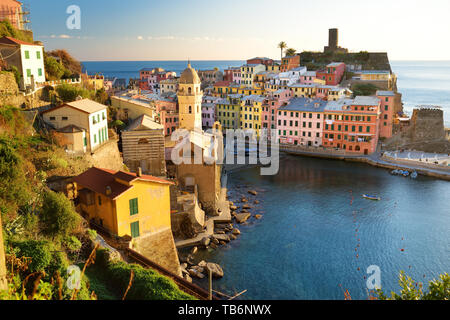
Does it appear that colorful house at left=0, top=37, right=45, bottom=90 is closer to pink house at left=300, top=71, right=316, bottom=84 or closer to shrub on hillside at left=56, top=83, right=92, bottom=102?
shrub on hillside at left=56, top=83, right=92, bottom=102

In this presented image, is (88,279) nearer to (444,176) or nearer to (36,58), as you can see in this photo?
(36,58)

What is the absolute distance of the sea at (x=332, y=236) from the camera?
57.8 ft

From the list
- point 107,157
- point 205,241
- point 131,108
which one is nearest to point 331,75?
point 131,108

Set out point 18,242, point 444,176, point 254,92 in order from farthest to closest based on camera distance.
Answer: point 254,92 < point 444,176 < point 18,242

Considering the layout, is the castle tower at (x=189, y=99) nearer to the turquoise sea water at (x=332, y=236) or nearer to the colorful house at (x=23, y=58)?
the turquoise sea water at (x=332, y=236)

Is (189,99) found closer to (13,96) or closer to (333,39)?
(13,96)

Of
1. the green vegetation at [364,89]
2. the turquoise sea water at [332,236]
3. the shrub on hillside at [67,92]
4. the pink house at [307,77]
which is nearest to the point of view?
the turquoise sea water at [332,236]

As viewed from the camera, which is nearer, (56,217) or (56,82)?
(56,217)

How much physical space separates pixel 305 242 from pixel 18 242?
15812 mm

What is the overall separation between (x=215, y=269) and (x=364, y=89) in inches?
1733

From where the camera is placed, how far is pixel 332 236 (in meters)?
22.3

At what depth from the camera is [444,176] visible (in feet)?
110

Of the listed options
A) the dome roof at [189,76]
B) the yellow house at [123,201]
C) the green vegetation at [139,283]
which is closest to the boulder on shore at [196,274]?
the yellow house at [123,201]
